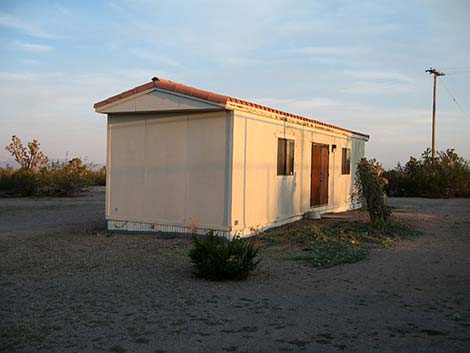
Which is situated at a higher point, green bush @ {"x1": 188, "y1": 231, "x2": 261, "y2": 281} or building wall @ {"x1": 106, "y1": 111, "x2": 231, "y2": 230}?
building wall @ {"x1": 106, "y1": 111, "x2": 231, "y2": 230}

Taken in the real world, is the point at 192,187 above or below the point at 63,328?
above

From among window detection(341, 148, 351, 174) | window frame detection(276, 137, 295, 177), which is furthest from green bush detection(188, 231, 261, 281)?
window detection(341, 148, 351, 174)

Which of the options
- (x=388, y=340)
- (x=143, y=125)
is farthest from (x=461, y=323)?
(x=143, y=125)

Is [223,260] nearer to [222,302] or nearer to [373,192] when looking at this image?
[222,302]

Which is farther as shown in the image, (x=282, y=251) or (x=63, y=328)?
(x=282, y=251)

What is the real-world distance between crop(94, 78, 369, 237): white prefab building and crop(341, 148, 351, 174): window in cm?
473

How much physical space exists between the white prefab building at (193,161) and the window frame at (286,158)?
0.02 m

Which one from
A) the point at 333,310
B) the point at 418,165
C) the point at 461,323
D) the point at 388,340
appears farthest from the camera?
the point at 418,165

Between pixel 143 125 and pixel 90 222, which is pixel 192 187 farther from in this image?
pixel 90 222

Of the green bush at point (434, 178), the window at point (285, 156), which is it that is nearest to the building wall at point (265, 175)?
the window at point (285, 156)

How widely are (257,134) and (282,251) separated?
9.09ft

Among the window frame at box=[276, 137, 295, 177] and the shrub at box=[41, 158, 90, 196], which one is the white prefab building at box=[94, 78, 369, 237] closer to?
the window frame at box=[276, 137, 295, 177]

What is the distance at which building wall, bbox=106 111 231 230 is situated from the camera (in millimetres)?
10422

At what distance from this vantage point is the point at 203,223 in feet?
34.7
